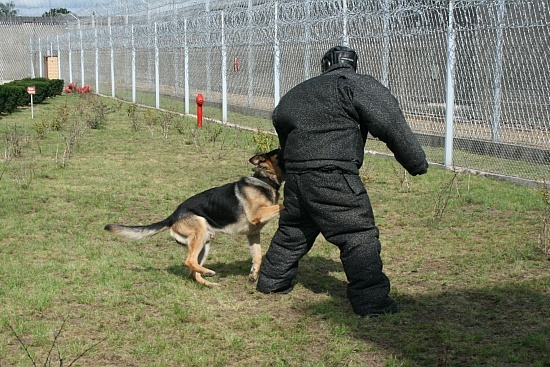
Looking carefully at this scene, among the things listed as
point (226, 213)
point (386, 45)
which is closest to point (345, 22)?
point (386, 45)

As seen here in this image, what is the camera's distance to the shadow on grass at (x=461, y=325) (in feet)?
14.0

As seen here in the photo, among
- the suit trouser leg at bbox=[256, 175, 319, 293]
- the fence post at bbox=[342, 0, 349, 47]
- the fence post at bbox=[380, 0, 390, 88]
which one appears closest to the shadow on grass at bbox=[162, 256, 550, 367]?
the suit trouser leg at bbox=[256, 175, 319, 293]

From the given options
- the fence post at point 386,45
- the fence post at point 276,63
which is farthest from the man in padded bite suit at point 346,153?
the fence post at point 276,63

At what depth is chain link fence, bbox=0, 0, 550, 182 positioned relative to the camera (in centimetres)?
1071

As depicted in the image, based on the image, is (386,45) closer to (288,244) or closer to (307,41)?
(307,41)

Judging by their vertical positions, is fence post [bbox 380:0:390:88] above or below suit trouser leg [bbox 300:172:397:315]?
above

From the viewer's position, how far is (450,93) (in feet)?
36.7

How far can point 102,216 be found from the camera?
8.30m

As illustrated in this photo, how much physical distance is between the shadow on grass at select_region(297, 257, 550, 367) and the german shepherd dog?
0.68 metres

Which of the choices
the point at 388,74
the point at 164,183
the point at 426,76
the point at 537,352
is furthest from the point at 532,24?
the point at 537,352

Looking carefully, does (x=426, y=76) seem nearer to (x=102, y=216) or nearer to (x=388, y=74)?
(x=388, y=74)

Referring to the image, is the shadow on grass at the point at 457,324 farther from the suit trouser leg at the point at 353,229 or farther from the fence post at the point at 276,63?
the fence post at the point at 276,63

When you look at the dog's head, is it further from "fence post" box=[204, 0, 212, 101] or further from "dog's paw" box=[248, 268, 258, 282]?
"fence post" box=[204, 0, 212, 101]

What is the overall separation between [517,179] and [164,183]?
463cm
